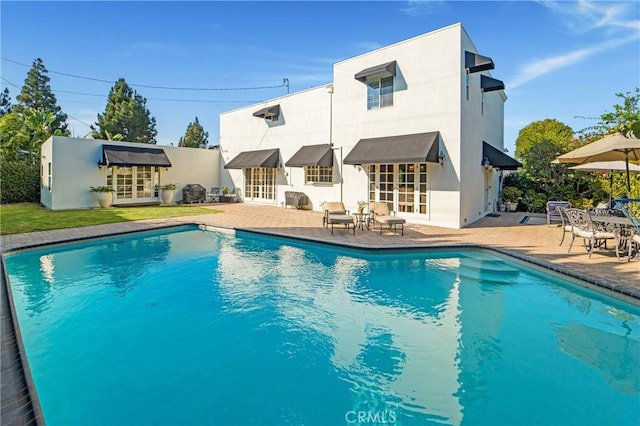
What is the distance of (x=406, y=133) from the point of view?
18.4 m

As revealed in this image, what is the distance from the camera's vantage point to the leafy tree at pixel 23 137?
29.4 metres

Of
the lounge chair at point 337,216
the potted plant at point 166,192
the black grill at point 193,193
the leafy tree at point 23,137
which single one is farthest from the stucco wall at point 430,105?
the leafy tree at point 23,137

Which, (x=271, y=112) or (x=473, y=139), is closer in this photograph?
(x=473, y=139)

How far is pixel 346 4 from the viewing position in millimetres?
18203

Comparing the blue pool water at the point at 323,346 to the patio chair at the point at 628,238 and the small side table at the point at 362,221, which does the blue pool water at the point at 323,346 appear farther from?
the small side table at the point at 362,221

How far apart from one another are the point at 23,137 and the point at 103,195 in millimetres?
13713

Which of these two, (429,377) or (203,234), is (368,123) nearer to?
(203,234)

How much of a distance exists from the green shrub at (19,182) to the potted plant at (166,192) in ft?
32.8

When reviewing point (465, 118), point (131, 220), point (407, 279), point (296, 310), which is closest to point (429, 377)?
point (296, 310)

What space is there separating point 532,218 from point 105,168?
29776mm

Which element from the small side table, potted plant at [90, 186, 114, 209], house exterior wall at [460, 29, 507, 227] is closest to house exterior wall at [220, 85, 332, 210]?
the small side table

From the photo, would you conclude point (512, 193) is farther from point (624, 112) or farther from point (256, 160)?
point (256, 160)

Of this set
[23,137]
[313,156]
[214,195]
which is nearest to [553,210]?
[313,156]

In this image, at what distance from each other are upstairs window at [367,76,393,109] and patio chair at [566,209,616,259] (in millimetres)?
10738
